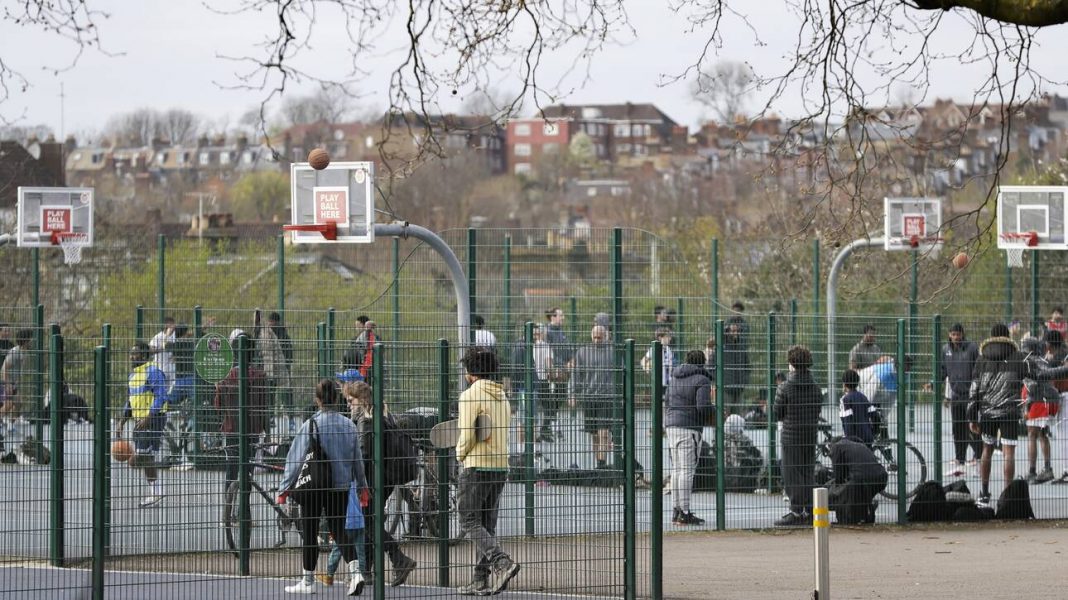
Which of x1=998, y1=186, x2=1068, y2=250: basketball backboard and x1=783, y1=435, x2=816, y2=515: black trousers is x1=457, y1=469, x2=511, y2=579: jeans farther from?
x1=998, y1=186, x2=1068, y2=250: basketball backboard

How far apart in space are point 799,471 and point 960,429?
6.64ft

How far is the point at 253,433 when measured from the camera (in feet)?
33.1

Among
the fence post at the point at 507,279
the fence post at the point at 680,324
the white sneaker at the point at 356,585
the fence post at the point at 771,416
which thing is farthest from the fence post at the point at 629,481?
the fence post at the point at 507,279

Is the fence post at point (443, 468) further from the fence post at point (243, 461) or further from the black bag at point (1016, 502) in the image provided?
the black bag at point (1016, 502)

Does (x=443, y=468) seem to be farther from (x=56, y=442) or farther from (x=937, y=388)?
(x=937, y=388)

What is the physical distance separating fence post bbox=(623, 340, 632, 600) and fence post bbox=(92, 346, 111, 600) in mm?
3278

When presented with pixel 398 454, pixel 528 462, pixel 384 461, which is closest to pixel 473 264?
pixel 528 462

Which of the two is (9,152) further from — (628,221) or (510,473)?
(628,221)

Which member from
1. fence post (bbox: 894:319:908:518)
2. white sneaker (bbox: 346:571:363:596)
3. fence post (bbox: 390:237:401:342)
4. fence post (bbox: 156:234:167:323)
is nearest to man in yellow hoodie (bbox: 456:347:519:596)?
white sneaker (bbox: 346:571:363:596)

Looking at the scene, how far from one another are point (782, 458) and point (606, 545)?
16.6ft

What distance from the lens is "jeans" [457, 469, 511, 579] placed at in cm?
1012

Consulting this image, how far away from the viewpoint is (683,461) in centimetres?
1473

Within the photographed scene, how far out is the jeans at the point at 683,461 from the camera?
48.4 ft

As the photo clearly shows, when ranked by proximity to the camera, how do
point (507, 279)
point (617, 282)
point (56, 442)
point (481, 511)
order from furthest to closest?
1. point (507, 279)
2. point (617, 282)
3. point (481, 511)
4. point (56, 442)
